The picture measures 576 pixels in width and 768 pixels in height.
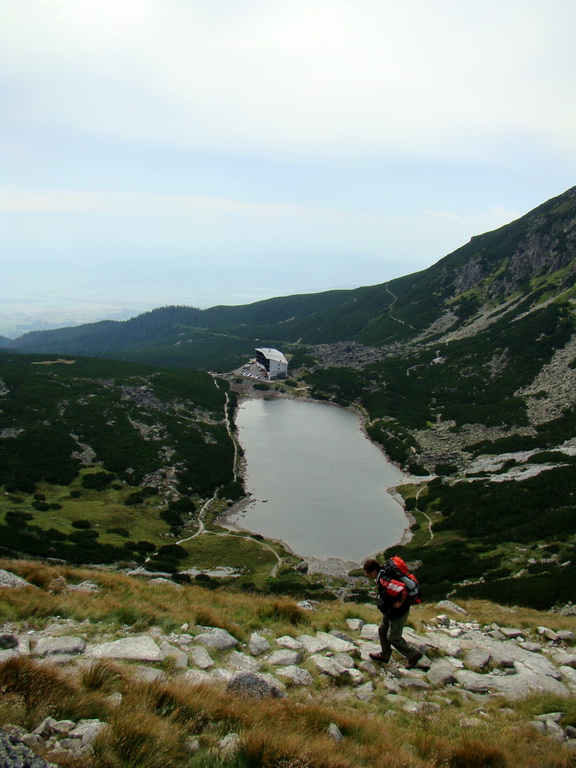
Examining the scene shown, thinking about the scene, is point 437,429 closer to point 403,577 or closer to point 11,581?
point 403,577

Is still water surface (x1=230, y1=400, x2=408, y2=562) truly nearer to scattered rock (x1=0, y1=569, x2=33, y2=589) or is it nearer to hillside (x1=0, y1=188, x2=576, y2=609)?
hillside (x1=0, y1=188, x2=576, y2=609)

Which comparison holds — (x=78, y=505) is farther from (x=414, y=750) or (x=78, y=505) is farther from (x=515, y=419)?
(x=515, y=419)

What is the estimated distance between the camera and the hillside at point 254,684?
617 cm

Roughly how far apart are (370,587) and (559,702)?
2696 cm

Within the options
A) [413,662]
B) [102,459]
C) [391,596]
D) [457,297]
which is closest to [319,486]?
[102,459]

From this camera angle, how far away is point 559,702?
10047mm

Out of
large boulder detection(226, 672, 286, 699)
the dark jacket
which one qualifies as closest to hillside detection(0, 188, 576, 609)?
the dark jacket

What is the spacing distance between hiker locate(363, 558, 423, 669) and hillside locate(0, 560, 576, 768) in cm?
36

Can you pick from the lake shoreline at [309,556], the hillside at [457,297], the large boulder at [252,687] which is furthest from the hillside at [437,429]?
the large boulder at [252,687]

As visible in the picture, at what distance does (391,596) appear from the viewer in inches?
444

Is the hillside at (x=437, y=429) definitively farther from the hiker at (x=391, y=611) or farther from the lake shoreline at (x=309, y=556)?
the hiker at (x=391, y=611)

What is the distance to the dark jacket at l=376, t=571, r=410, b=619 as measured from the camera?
1115 cm

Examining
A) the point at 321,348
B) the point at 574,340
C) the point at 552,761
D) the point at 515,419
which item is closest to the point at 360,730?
the point at 552,761

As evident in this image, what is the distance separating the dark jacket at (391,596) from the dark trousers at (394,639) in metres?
0.20
